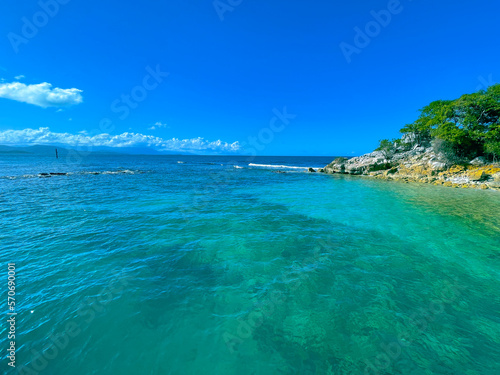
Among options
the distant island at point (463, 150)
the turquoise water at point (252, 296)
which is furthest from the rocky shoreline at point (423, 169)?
the turquoise water at point (252, 296)

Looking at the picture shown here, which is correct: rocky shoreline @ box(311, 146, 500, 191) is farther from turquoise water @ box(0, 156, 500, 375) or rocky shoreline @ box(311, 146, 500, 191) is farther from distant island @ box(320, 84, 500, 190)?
turquoise water @ box(0, 156, 500, 375)

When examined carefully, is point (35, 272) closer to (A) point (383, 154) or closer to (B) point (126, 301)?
(B) point (126, 301)

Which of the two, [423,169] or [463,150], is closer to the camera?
[463,150]

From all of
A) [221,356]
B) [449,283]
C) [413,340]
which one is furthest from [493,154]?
[221,356]

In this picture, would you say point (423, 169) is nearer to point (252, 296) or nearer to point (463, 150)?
point (463, 150)

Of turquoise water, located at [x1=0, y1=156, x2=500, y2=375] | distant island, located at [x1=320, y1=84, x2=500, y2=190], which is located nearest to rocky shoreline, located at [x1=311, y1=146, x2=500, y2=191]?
distant island, located at [x1=320, y1=84, x2=500, y2=190]

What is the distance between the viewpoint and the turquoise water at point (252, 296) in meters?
5.21

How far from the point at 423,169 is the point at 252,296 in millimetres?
49223

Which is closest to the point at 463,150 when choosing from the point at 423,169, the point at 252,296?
the point at 423,169

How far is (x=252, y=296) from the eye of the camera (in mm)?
7512

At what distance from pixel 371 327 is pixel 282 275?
11.6 ft

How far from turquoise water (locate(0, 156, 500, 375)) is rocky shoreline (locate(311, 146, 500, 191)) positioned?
2437 cm

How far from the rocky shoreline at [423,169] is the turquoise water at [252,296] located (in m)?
24.4

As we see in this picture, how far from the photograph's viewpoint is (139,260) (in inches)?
391
